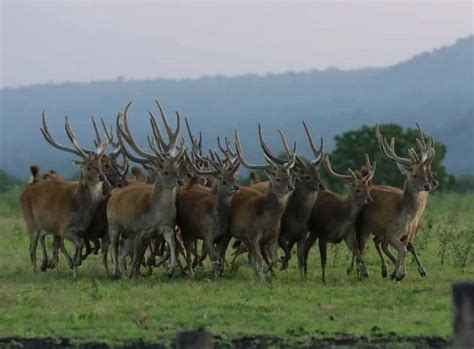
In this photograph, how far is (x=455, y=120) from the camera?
184875mm

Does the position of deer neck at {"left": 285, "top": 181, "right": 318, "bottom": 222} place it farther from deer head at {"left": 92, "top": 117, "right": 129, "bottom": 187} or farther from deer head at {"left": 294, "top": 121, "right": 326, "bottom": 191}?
deer head at {"left": 92, "top": 117, "right": 129, "bottom": 187}

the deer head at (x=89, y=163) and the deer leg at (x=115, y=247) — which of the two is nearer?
the deer leg at (x=115, y=247)

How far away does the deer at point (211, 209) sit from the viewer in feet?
60.6

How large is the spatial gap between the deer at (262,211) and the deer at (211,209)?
0.54 feet

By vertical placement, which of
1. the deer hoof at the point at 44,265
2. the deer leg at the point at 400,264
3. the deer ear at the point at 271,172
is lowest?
the deer hoof at the point at 44,265

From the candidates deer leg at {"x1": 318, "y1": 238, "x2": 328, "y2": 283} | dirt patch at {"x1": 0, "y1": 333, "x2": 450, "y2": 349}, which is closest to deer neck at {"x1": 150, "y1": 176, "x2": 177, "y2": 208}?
deer leg at {"x1": 318, "y1": 238, "x2": 328, "y2": 283}

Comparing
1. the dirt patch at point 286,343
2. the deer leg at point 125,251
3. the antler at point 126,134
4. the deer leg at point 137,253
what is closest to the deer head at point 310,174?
the antler at point 126,134

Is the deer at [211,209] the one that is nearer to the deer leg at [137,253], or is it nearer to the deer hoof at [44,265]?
the deer leg at [137,253]

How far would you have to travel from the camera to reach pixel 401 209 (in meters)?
18.6

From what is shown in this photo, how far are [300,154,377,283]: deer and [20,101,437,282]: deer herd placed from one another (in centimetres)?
1

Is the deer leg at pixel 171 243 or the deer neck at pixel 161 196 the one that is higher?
the deer neck at pixel 161 196

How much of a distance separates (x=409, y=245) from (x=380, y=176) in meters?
22.3

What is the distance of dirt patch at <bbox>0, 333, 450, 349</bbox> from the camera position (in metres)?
12.7

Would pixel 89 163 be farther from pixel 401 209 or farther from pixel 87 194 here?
pixel 401 209
